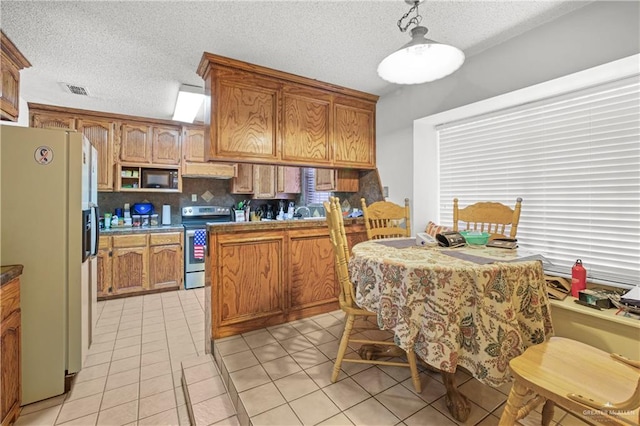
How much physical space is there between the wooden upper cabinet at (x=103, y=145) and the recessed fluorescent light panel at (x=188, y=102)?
3.06 feet

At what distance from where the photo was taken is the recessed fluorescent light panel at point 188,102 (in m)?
2.97

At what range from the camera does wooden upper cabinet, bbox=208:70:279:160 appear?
245 cm

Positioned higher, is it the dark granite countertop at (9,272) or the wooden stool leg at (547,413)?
the dark granite countertop at (9,272)

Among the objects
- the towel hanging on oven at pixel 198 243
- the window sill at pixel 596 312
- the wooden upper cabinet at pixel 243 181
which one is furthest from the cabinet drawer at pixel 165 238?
the window sill at pixel 596 312

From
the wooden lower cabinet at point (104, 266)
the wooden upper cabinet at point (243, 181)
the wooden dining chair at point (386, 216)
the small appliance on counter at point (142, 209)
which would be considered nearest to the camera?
the wooden dining chair at point (386, 216)

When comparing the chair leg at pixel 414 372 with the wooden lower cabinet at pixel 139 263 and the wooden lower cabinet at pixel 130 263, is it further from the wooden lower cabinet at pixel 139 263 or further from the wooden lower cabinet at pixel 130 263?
the wooden lower cabinet at pixel 130 263

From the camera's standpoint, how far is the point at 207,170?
4363 mm

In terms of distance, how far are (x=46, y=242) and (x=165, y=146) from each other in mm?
2699

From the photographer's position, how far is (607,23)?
5.49ft

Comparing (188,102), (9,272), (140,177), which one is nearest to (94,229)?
(9,272)

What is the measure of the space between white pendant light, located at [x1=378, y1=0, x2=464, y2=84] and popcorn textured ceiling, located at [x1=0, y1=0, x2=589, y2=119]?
1.45 ft

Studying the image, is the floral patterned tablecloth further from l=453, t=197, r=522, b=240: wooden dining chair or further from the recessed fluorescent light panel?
the recessed fluorescent light panel

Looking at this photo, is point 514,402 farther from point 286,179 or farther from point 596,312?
point 286,179

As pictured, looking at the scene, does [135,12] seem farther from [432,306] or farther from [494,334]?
[494,334]
